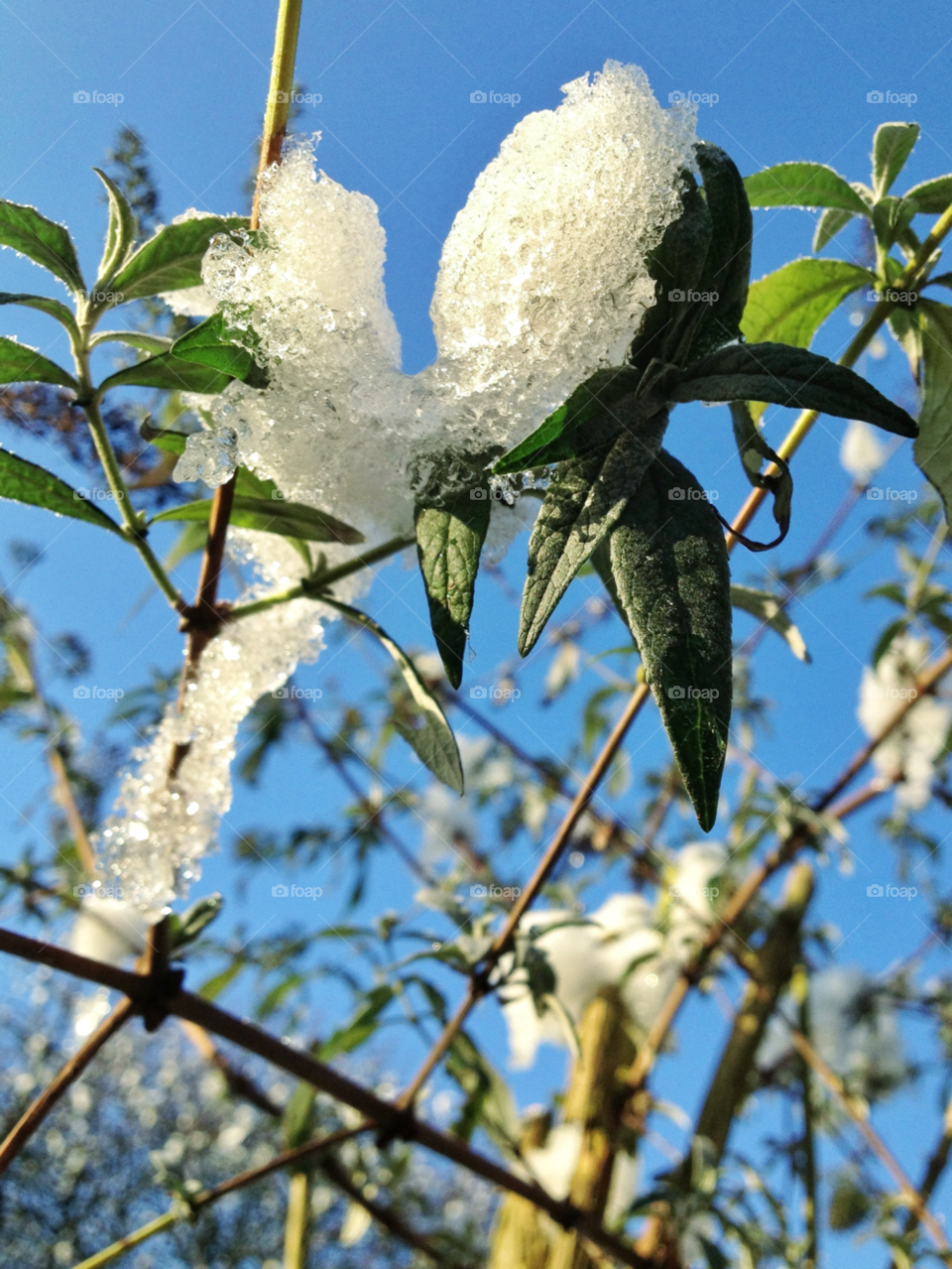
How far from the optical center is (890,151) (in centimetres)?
56

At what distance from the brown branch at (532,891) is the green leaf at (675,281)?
0.75ft

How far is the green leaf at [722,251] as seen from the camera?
0.39m

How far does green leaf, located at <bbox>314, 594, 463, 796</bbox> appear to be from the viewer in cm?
47

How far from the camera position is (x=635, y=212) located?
15.5 inches

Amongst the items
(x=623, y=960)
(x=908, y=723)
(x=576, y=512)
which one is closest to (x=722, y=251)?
(x=576, y=512)

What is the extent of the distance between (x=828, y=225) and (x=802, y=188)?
0.07 metres

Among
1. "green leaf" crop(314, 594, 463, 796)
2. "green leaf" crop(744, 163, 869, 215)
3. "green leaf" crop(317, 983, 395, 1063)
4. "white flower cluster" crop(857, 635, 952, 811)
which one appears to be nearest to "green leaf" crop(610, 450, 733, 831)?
"green leaf" crop(314, 594, 463, 796)

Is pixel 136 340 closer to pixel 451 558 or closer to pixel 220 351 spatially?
pixel 220 351

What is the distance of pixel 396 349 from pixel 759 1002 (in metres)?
1.02

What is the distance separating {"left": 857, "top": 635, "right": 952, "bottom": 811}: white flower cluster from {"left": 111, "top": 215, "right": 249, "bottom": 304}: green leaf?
1.10 metres

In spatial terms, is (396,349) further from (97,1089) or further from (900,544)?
(97,1089)

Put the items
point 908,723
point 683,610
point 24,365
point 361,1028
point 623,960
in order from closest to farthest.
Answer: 1. point 683,610
2. point 24,365
3. point 361,1028
4. point 623,960
5. point 908,723

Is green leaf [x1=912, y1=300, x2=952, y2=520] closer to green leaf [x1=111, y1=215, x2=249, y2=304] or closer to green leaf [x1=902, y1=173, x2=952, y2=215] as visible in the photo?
green leaf [x1=902, y1=173, x2=952, y2=215]

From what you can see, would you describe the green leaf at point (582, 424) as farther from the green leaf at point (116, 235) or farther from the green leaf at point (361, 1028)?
the green leaf at point (361, 1028)
